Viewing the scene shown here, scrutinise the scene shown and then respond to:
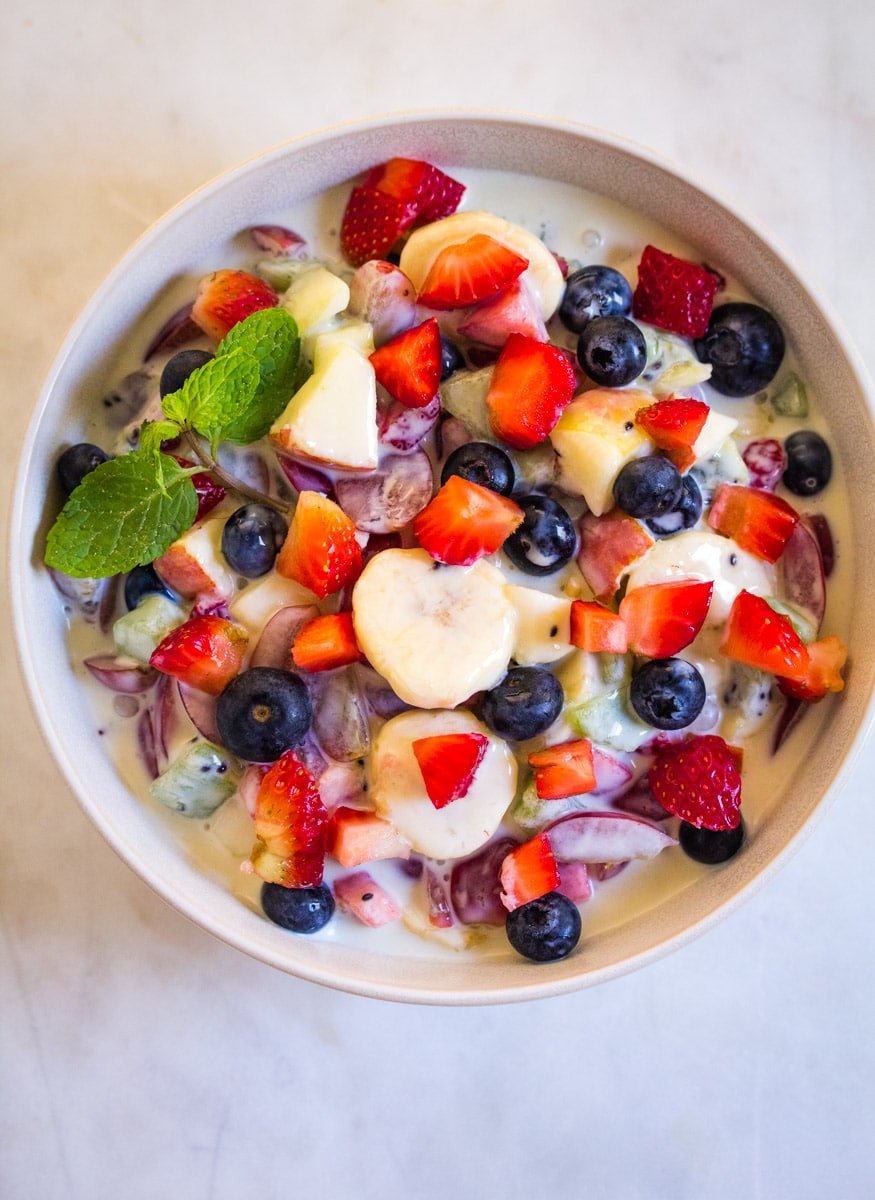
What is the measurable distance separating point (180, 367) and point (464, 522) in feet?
1.58

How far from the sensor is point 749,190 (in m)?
1.72

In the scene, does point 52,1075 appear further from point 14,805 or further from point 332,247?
point 332,247

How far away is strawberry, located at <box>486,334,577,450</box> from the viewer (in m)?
1.37

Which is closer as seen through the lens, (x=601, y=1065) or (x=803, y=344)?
(x=803, y=344)

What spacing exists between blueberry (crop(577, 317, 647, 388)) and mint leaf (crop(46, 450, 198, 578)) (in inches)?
23.3

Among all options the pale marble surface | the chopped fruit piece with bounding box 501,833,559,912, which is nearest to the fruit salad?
the chopped fruit piece with bounding box 501,833,559,912

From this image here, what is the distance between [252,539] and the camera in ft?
4.58

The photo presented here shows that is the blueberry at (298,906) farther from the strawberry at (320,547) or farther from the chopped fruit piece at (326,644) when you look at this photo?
the strawberry at (320,547)

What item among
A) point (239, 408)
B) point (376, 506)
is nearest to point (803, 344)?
point (376, 506)

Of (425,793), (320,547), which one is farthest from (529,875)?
(320,547)

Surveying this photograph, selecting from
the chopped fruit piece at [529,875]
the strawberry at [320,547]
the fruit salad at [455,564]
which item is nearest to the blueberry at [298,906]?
the fruit salad at [455,564]

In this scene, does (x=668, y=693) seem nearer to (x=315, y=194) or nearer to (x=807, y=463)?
(x=807, y=463)

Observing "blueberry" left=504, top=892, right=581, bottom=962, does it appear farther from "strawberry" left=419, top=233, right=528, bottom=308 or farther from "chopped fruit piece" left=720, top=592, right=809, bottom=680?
"strawberry" left=419, top=233, right=528, bottom=308

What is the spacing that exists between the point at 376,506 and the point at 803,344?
707 millimetres
